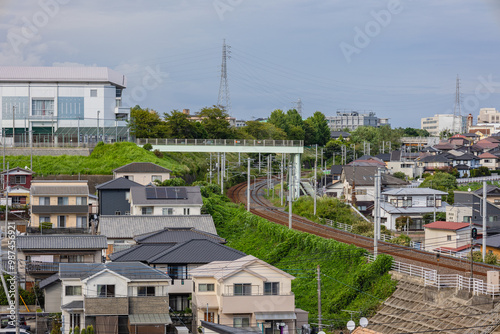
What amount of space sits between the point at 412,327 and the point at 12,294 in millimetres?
12597

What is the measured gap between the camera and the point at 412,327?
20078 millimetres

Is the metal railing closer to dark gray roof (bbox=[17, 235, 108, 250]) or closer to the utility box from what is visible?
dark gray roof (bbox=[17, 235, 108, 250])

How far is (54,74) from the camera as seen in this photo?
5325cm

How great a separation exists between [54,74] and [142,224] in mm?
25456

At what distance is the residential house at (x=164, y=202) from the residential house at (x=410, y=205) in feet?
48.1

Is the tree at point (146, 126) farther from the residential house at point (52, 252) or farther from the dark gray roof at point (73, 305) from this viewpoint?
the dark gray roof at point (73, 305)

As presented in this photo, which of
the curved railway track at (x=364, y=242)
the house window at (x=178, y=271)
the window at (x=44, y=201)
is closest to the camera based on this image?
the curved railway track at (x=364, y=242)

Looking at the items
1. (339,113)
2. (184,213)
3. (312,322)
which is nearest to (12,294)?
(312,322)

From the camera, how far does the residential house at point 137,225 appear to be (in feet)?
99.1

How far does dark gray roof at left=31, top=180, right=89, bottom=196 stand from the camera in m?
33.3

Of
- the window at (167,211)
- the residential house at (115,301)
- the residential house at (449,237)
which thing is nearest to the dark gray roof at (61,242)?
the residential house at (115,301)

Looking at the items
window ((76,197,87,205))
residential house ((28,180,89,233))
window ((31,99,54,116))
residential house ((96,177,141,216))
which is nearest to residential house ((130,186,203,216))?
residential house ((96,177,141,216))

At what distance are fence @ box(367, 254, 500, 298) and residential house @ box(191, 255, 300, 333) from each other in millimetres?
4090

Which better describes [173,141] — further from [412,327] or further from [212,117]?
[412,327]
